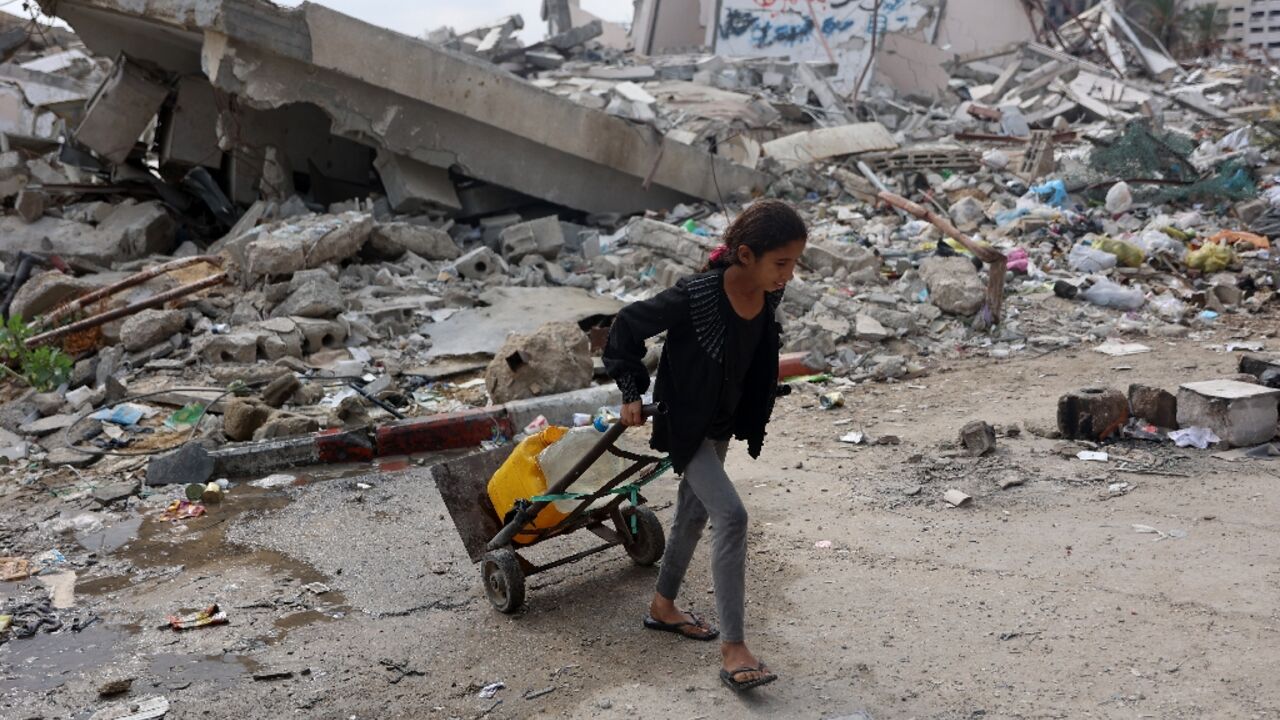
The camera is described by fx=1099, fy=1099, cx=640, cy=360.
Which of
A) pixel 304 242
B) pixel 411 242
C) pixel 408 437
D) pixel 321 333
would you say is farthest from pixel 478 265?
pixel 408 437

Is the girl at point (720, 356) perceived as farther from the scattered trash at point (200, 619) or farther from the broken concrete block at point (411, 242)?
the broken concrete block at point (411, 242)

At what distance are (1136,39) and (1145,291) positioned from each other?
1469 cm

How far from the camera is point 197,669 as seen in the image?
3.63 meters

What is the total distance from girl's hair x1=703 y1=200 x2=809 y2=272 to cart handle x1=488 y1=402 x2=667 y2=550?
507 mm

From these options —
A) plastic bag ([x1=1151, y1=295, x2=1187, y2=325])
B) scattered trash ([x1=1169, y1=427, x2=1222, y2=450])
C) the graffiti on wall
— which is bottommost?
plastic bag ([x1=1151, y1=295, x2=1187, y2=325])

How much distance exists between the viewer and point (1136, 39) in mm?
21375

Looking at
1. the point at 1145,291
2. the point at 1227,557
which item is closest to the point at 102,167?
the point at 1145,291

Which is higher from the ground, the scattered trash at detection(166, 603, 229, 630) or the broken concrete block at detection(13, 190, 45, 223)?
the scattered trash at detection(166, 603, 229, 630)

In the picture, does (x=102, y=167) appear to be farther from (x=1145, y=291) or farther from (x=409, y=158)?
(x=1145, y=291)

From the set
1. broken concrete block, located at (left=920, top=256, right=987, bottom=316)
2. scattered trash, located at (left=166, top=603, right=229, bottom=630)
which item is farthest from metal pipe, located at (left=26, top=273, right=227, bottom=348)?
broken concrete block, located at (left=920, top=256, right=987, bottom=316)

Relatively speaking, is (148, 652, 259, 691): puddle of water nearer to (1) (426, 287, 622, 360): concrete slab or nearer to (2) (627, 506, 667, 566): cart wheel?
(2) (627, 506, 667, 566): cart wheel

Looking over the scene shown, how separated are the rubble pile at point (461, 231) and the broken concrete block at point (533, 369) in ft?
0.06

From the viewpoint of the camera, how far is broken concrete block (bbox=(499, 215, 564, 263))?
1061cm

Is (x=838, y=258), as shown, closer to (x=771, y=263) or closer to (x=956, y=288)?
(x=956, y=288)
